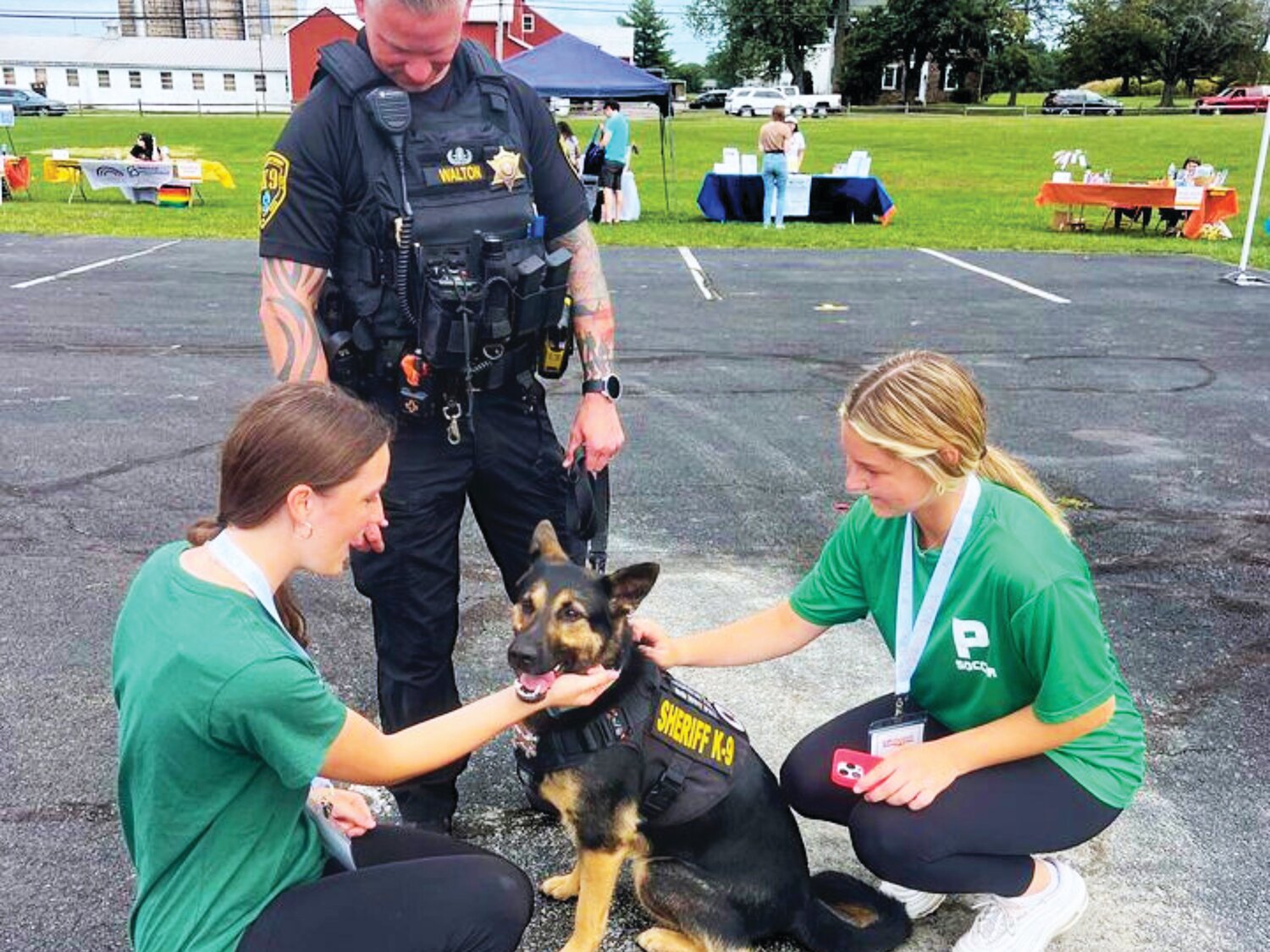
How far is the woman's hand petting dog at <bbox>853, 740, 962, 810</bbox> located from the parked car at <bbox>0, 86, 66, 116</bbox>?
64.9m

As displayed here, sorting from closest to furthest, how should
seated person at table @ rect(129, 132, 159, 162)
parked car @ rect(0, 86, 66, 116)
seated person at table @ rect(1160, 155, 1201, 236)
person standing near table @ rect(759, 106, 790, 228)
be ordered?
person standing near table @ rect(759, 106, 790, 228), seated person at table @ rect(1160, 155, 1201, 236), seated person at table @ rect(129, 132, 159, 162), parked car @ rect(0, 86, 66, 116)

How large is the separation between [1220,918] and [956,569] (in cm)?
124

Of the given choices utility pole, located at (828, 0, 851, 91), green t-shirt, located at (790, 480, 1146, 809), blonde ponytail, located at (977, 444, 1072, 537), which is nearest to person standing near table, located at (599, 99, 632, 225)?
green t-shirt, located at (790, 480, 1146, 809)

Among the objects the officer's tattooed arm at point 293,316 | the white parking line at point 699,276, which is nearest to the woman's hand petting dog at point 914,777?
the officer's tattooed arm at point 293,316

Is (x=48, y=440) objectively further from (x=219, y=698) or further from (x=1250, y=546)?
(x=1250, y=546)

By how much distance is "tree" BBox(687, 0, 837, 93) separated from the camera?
7750 centimetres

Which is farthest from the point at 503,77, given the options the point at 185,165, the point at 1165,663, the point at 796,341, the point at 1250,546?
the point at 185,165

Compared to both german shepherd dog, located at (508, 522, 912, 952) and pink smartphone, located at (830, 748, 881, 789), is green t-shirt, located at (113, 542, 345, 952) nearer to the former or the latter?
german shepherd dog, located at (508, 522, 912, 952)

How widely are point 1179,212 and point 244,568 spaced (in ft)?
65.9

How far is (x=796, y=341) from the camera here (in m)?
9.70

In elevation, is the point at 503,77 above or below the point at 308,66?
below

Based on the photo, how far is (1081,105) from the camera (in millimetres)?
58469

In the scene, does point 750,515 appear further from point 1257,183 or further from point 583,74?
point 583,74

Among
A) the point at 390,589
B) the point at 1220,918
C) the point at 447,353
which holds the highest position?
the point at 447,353
